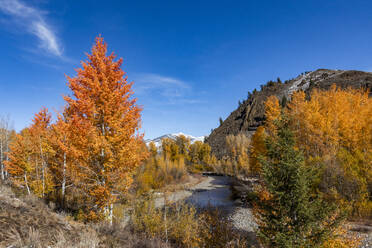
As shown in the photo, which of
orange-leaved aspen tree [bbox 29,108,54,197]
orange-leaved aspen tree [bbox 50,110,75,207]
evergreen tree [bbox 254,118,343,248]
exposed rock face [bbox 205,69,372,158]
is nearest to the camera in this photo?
orange-leaved aspen tree [bbox 50,110,75,207]

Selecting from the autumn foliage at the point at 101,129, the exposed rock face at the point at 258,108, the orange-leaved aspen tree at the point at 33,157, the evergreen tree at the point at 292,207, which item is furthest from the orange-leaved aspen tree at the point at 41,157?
the exposed rock face at the point at 258,108

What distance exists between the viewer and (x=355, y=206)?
15.5 meters

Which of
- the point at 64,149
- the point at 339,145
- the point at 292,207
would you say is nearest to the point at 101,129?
the point at 64,149

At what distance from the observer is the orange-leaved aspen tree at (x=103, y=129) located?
716 centimetres

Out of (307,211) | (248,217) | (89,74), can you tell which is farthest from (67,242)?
(248,217)

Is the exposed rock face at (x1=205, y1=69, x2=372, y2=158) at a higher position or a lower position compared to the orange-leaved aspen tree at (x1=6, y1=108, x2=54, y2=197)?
higher

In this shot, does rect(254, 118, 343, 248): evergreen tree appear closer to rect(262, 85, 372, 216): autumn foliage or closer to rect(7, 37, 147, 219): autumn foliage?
rect(262, 85, 372, 216): autumn foliage

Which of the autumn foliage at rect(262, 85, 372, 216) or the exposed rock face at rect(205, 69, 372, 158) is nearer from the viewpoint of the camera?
the autumn foliage at rect(262, 85, 372, 216)

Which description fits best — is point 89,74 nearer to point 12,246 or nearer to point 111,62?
point 111,62

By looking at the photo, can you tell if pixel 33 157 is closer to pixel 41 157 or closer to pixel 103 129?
pixel 41 157

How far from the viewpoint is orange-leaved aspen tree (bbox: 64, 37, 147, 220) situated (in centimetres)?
716

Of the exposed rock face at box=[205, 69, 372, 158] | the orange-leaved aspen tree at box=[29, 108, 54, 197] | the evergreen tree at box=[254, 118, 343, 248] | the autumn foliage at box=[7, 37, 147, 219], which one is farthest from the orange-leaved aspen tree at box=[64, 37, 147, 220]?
the exposed rock face at box=[205, 69, 372, 158]

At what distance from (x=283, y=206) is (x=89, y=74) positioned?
1041cm

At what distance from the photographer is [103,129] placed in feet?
25.1
